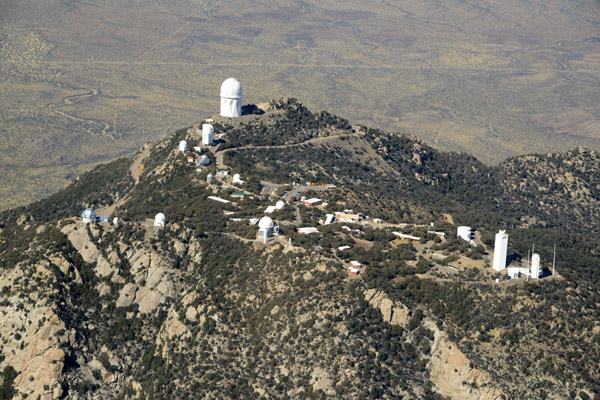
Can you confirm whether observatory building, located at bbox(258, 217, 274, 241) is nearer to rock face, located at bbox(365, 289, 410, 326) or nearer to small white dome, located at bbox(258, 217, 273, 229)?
small white dome, located at bbox(258, 217, 273, 229)

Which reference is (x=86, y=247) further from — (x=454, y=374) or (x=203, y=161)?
(x=454, y=374)

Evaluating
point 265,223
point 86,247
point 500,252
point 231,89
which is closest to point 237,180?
point 265,223

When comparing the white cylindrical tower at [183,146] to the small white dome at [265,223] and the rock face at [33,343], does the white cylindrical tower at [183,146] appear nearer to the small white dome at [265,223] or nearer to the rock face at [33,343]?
the small white dome at [265,223]

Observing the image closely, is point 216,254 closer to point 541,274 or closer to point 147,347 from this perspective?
point 147,347

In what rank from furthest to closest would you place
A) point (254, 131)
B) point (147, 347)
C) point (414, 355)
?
point (254, 131)
point (147, 347)
point (414, 355)

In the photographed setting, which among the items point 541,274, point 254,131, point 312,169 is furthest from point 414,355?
point 254,131

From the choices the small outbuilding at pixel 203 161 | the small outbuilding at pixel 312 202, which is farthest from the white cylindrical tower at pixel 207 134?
the small outbuilding at pixel 312 202
